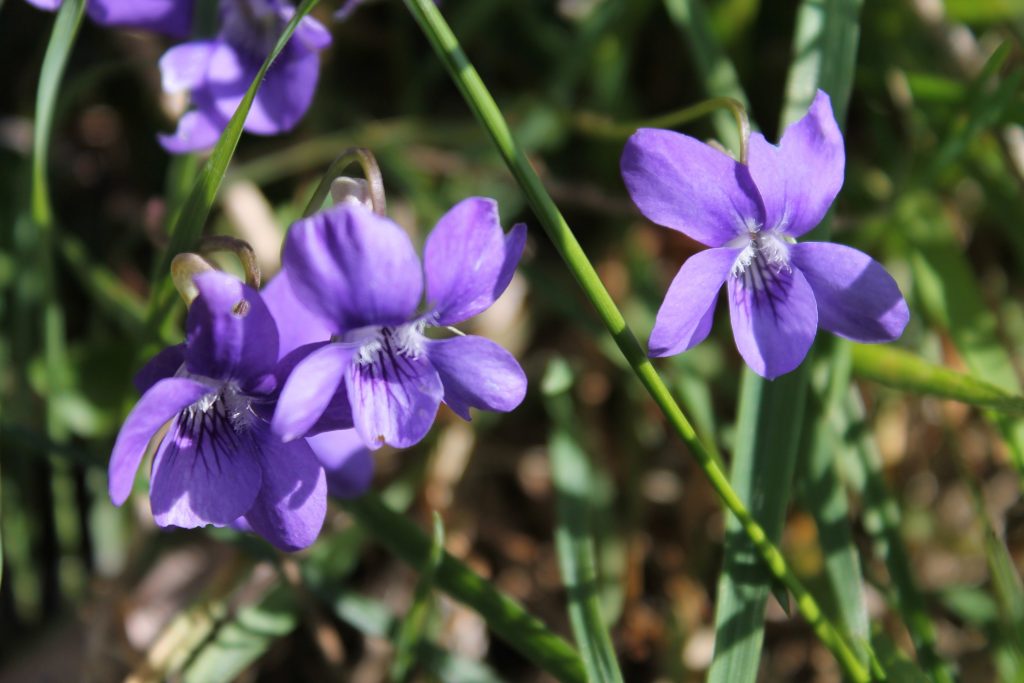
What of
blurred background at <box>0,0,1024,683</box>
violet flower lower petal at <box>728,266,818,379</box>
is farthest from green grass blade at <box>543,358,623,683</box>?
violet flower lower petal at <box>728,266,818,379</box>

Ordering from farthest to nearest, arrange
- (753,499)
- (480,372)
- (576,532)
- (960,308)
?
1. (960,308)
2. (576,532)
3. (753,499)
4. (480,372)

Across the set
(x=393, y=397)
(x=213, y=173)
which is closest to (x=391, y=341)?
(x=393, y=397)

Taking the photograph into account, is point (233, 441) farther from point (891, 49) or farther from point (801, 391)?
point (891, 49)

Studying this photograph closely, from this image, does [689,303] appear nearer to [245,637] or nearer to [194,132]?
[194,132]

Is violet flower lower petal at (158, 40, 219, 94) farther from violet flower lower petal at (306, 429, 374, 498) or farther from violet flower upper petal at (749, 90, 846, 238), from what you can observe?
violet flower upper petal at (749, 90, 846, 238)

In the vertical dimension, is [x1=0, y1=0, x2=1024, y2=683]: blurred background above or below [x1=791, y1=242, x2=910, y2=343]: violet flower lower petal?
below
